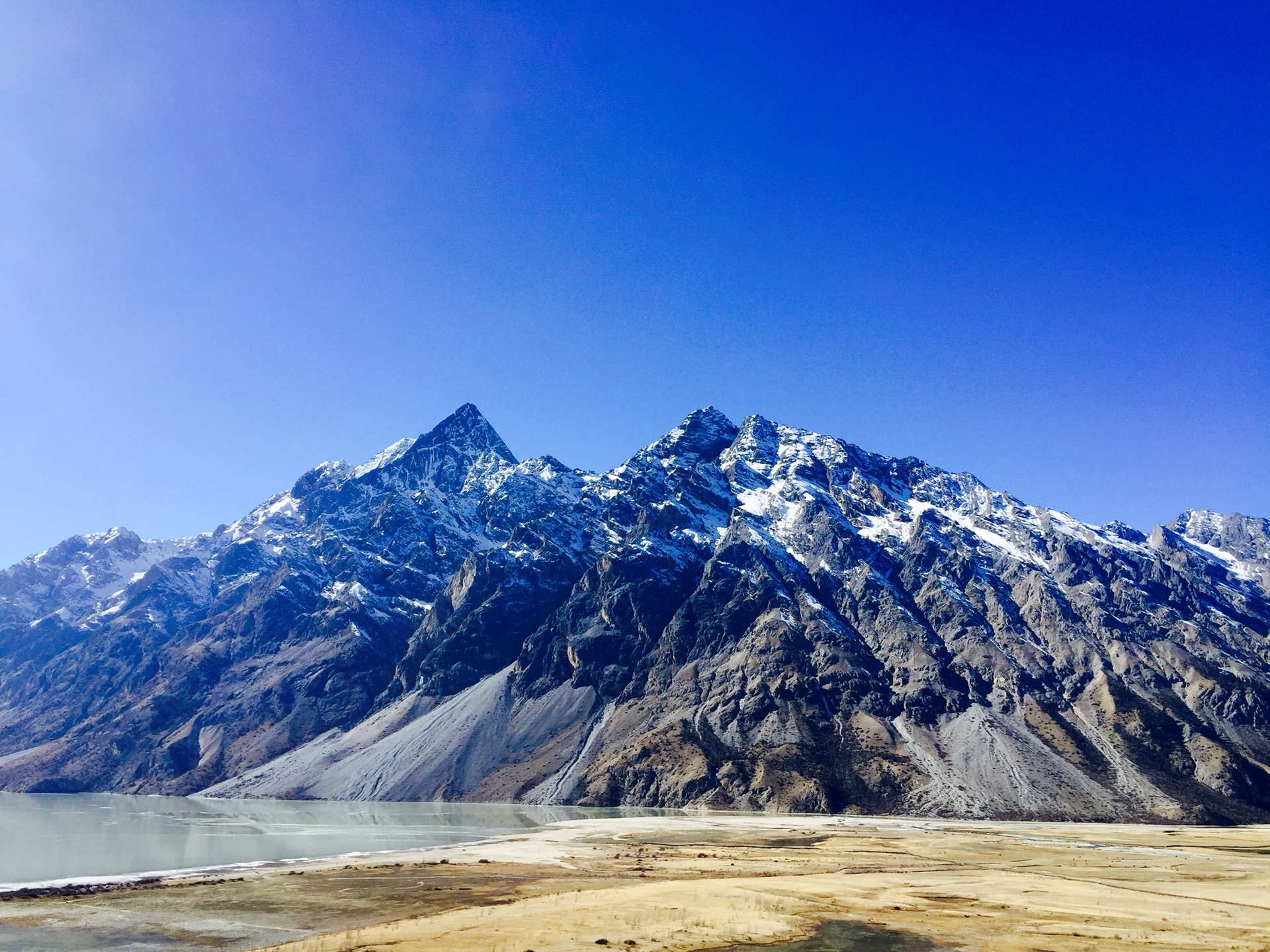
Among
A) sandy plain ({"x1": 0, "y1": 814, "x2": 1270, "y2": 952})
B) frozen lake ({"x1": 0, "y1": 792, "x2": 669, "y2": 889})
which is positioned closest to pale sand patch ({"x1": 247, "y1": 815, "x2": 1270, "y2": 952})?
sandy plain ({"x1": 0, "y1": 814, "x2": 1270, "y2": 952})

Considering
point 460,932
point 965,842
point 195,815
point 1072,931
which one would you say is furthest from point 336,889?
point 195,815

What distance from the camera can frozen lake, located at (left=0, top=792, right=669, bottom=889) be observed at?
105750 millimetres

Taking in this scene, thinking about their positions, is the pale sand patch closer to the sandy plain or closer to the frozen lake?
the sandy plain

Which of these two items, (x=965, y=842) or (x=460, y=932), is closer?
(x=460, y=932)

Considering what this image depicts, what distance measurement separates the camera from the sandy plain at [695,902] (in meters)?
57.2

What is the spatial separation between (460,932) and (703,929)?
1708 centimetres

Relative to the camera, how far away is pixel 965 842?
13225cm

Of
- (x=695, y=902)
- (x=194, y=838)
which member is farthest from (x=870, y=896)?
(x=194, y=838)

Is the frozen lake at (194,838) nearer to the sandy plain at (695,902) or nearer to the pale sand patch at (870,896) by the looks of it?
the sandy plain at (695,902)

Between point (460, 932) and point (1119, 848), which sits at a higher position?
point (460, 932)

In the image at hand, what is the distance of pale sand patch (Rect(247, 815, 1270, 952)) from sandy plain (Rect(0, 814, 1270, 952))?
278mm

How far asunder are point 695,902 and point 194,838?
369 feet

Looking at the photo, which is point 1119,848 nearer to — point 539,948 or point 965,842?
point 965,842

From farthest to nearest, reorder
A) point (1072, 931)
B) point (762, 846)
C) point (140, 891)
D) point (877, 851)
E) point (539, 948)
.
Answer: point (762, 846)
point (877, 851)
point (140, 891)
point (1072, 931)
point (539, 948)
